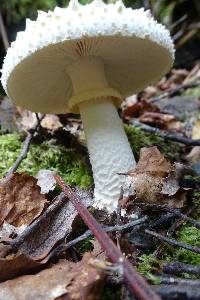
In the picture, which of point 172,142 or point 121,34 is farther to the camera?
point 172,142

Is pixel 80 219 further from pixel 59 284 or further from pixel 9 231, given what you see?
pixel 59 284

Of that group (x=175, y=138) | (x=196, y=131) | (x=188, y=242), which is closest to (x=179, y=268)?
(x=188, y=242)

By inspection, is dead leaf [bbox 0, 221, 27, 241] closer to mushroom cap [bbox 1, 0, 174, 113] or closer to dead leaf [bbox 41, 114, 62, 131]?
mushroom cap [bbox 1, 0, 174, 113]

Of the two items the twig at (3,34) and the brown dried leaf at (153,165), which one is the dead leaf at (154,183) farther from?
the twig at (3,34)

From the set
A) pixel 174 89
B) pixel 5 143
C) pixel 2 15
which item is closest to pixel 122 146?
pixel 5 143

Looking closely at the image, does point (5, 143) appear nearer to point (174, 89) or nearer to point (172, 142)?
point (172, 142)
